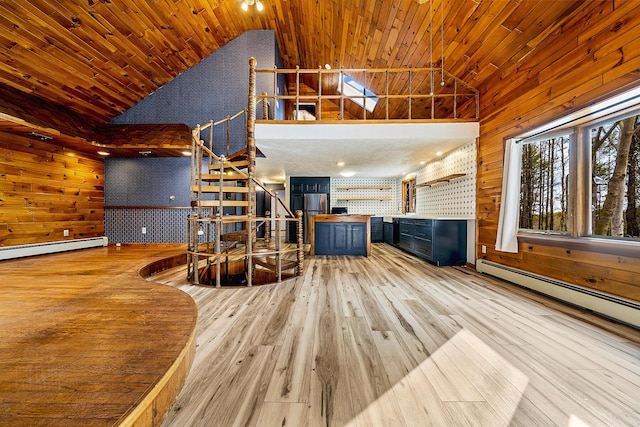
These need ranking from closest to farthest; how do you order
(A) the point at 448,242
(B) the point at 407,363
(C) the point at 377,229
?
(B) the point at 407,363
(A) the point at 448,242
(C) the point at 377,229

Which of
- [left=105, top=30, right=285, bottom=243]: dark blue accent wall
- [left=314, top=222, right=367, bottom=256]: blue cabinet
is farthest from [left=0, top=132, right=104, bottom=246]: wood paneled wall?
[left=314, top=222, right=367, bottom=256]: blue cabinet

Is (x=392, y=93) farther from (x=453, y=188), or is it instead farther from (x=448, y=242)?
(x=448, y=242)

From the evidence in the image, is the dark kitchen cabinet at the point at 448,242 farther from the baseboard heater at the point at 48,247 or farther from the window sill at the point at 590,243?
the baseboard heater at the point at 48,247

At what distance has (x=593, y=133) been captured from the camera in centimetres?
263

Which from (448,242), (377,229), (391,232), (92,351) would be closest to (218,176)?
(92,351)

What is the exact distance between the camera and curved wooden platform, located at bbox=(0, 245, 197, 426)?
93 cm

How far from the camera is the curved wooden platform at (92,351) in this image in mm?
934

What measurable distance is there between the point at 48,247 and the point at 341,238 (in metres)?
5.67

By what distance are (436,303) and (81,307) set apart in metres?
3.31

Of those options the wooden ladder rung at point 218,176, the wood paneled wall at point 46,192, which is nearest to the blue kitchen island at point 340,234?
the wooden ladder rung at point 218,176

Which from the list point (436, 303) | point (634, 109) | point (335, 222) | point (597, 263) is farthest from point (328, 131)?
point (597, 263)

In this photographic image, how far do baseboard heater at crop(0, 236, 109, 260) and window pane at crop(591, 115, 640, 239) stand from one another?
8.29 m

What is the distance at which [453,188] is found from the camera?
4969mm

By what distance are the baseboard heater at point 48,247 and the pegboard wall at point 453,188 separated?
293 inches
